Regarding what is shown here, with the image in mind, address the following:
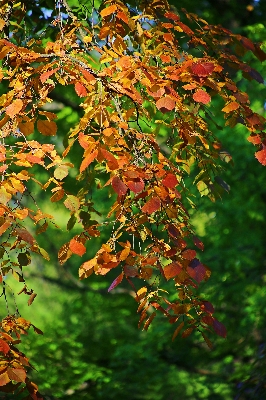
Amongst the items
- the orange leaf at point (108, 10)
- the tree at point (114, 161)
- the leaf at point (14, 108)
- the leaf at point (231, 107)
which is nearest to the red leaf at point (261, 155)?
the tree at point (114, 161)

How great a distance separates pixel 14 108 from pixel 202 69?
2.21 ft

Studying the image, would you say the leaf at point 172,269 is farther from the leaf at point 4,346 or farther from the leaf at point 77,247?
the leaf at point 4,346

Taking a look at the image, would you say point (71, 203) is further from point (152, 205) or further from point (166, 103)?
point (166, 103)

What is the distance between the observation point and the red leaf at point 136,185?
6.14 ft

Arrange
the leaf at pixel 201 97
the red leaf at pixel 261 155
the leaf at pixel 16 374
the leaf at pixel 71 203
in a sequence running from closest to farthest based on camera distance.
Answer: the leaf at pixel 16 374
the leaf at pixel 71 203
the leaf at pixel 201 97
the red leaf at pixel 261 155

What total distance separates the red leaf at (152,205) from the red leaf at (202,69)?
51 centimetres

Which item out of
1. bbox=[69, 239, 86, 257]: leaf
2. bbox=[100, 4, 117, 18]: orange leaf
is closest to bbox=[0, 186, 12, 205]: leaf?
bbox=[69, 239, 86, 257]: leaf

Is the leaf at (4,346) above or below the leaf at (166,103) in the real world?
below

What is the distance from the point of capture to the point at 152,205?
193 cm

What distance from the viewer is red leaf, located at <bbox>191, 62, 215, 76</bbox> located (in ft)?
7.01

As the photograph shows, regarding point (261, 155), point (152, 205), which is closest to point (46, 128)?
point (152, 205)

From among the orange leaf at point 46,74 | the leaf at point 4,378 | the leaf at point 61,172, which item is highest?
the orange leaf at point 46,74

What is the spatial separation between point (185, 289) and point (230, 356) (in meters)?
4.11

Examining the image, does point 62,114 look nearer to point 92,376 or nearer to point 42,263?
point 92,376
